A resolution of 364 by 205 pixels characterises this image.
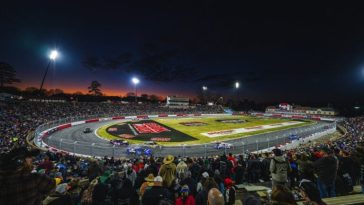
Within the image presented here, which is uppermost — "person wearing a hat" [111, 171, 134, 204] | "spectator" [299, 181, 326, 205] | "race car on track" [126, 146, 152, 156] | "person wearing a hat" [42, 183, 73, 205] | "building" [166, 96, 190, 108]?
"building" [166, 96, 190, 108]

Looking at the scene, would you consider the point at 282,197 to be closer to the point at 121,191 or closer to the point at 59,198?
the point at 59,198

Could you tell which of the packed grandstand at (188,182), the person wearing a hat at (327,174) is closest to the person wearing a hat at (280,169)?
the packed grandstand at (188,182)

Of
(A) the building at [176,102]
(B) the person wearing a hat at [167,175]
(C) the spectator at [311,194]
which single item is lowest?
(B) the person wearing a hat at [167,175]

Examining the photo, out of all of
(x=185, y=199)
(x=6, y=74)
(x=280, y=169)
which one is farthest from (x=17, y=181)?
(x=6, y=74)

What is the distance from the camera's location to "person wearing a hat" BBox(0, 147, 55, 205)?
3.15 m

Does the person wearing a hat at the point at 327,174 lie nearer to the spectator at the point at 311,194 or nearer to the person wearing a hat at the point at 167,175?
the spectator at the point at 311,194

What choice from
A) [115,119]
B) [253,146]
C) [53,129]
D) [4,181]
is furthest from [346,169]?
[115,119]

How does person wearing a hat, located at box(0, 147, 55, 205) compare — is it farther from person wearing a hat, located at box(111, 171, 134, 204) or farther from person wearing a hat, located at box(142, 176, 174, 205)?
person wearing a hat, located at box(111, 171, 134, 204)

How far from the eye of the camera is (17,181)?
10.6 feet

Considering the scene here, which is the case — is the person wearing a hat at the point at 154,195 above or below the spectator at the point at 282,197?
below

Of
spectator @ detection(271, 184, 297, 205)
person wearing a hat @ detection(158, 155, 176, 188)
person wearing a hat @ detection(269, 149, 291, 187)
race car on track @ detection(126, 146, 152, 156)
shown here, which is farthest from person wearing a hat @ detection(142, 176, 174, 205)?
race car on track @ detection(126, 146, 152, 156)

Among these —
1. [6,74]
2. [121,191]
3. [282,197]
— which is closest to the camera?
[282,197]

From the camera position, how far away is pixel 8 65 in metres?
68.8

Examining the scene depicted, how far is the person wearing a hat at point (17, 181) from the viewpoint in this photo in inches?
124
